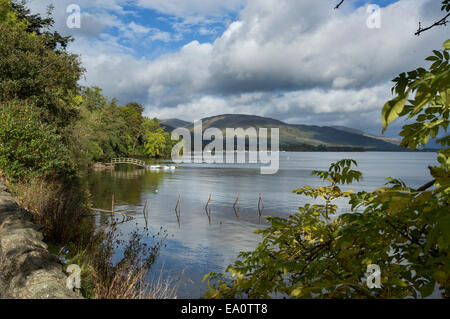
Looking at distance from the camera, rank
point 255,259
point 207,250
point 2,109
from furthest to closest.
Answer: point 207,250 < point 2,109 < point 255,259

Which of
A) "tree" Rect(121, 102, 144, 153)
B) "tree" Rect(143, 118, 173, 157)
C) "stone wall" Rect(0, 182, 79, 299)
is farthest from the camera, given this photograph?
"tree" Rect(143, 118, 173, 157)

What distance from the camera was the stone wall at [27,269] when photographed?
15.1 feet

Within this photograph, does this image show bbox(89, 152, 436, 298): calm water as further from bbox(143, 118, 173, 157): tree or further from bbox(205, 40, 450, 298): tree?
bbox(143, 118, 173, 157): tree

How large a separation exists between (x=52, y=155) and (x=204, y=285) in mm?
10808

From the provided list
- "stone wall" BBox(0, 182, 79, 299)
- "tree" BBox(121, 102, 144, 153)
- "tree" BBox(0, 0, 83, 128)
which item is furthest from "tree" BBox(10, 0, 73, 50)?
"tree" BBox(121, 102, 144, 153)

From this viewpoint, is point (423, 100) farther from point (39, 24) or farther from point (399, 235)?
point (39, 24)

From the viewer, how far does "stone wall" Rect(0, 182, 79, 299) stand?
461 centimetres

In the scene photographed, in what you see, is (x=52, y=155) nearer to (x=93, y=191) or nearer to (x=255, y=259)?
(x=255, y=259)

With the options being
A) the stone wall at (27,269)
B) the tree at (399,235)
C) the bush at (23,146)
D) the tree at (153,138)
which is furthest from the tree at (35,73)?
the tree at (153,138)

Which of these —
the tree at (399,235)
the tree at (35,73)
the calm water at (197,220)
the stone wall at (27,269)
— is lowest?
the calm water at (197,220)

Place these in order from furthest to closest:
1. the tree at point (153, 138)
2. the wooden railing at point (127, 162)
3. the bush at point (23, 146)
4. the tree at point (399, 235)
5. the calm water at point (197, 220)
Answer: the tree at point (153, 138) → the wooden railing at point (127, 162) → the calm water at point (197, 220) → the bush at point (23, 146) → the tree at point (399, 235)

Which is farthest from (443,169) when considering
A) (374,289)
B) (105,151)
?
(105,151)

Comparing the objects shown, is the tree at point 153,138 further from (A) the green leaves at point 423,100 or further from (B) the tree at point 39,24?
(A) the green leaves at point 423,100
